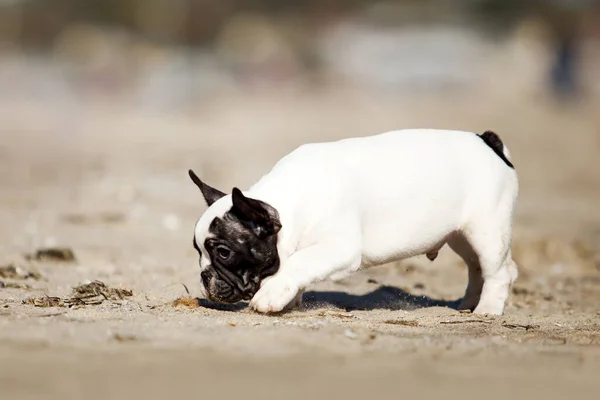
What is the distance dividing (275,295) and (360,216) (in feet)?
2.61

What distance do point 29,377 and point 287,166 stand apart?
8.29 feet

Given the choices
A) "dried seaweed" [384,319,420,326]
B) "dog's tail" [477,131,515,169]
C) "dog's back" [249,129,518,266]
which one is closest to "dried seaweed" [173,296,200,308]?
"dog's back" [249,129,518,266]

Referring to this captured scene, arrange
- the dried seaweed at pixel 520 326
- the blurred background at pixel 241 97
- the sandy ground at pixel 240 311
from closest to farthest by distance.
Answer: the sandy ground at pixel 240 311
the dried seaweed at pixel 520 326
the blurred background at pixel 241 97

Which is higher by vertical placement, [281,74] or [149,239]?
[281,74]

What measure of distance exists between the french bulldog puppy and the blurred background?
93.0 inches

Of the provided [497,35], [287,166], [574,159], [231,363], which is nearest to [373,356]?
[231,363]

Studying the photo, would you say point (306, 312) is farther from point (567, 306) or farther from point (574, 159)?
point (574, 159)

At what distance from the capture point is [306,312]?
626 centimetres

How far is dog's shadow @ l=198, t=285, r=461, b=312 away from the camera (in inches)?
270

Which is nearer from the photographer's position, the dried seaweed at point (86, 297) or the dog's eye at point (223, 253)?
the dog's eye at point (223, 253)

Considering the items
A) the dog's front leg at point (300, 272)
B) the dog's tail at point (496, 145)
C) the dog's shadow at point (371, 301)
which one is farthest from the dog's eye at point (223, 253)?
the dog's tail at point (496, 145)

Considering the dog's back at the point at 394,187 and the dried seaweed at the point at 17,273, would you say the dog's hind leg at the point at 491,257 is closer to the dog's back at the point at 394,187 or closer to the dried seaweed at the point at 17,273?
the dog's back at the point at 394,187

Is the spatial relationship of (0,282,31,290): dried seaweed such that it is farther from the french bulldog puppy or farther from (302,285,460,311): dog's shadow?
(302,285,460,311): dog's shadow

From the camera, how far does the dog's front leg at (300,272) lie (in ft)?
19.0
